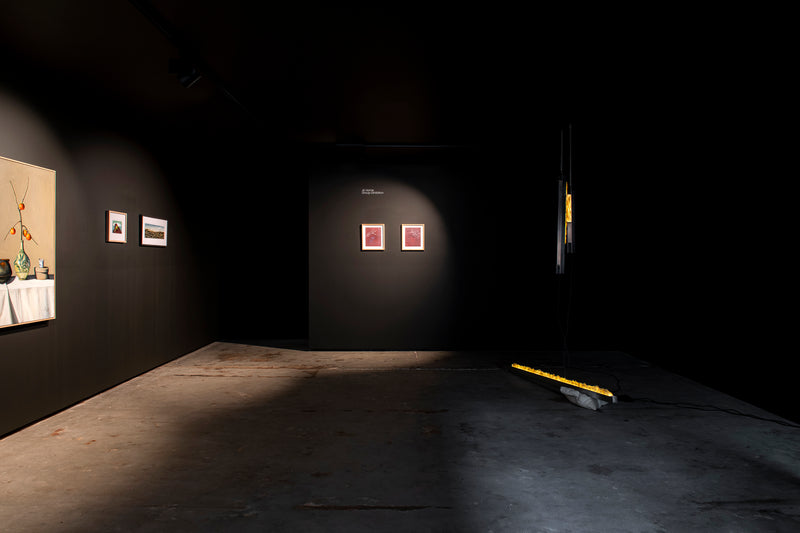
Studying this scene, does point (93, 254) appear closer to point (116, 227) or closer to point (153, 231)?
point (116, 227)

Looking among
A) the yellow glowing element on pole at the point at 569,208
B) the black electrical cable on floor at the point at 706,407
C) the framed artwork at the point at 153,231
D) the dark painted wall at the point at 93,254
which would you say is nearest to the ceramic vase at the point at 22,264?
the dark painted wall at the point at 93,254

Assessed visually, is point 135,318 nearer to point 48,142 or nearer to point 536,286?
point 48,142

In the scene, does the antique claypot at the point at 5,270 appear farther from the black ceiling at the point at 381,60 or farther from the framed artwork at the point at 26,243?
the black ceiling at the point at 381,60

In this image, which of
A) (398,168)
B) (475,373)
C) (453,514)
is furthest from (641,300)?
(453,514)

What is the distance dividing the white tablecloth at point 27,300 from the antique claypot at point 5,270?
5 cm

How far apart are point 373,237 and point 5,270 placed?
4.64 meters

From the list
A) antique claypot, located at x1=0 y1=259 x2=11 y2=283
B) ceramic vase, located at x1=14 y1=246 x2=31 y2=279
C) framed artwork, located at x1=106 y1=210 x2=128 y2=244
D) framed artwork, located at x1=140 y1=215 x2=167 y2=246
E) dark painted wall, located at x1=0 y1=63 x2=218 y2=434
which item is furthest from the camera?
framed artwork, located at x1=140 y1=215 x2=167 y2=246

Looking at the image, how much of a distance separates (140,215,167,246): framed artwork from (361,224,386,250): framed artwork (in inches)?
109

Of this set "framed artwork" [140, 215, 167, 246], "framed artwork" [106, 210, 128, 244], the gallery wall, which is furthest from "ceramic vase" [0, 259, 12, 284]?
the gallery wall

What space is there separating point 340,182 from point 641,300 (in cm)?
485

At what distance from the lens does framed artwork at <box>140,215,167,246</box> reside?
594 cm

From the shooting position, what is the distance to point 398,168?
7613 millimetres

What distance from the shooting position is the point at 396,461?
335 centimetres

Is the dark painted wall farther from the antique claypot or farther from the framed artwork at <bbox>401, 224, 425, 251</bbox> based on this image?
the framed artwork at <bbox>401, 224, 425, 251</bbox>
